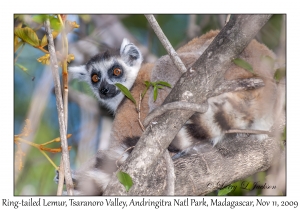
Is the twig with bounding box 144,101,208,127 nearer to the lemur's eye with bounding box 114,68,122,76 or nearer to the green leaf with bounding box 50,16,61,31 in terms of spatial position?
the green leaf with bounding box 50,16,61,31

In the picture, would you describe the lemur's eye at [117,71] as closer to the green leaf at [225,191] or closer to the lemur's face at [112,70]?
the lemur's face at [112,70]

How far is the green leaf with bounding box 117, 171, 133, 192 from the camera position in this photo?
252 centimetres

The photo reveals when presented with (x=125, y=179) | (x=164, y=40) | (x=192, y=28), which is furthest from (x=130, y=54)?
(x=125, y=179)

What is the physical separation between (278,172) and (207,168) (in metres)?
0.57

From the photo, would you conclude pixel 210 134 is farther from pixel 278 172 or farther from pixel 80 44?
pixel 80 44

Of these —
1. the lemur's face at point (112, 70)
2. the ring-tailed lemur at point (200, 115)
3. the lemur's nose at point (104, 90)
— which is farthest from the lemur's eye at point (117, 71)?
the ring-tailed lemur at point (200, 115)

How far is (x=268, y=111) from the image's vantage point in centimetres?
311

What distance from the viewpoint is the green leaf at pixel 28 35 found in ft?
9.37

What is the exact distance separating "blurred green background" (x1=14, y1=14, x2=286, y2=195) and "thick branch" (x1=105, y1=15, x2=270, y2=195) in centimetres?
44

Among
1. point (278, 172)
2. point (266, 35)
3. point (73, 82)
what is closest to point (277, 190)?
point (278, 172)

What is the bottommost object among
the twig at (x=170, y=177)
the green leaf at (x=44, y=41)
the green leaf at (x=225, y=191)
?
the green leaf at (x=225, y=191)

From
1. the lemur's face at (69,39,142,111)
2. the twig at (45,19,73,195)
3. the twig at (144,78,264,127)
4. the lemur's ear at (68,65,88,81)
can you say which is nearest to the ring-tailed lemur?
the twig at (144,78,264,127)

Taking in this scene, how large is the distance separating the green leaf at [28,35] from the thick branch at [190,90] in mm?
1107

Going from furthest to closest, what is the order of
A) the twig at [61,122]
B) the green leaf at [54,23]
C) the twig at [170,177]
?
the twig at [170,177], the green leaf at [54,23], the twig at [61,122]
